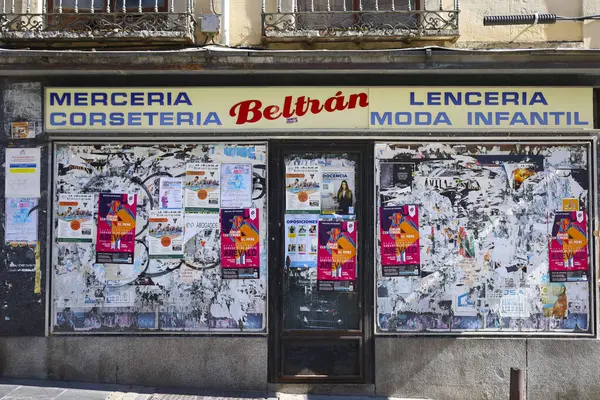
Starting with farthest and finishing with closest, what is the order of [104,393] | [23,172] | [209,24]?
[23,172] < [209,24] < [104,393]

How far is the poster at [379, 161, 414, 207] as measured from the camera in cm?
648

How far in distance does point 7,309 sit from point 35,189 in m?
1.40

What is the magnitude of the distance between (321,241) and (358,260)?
48cm

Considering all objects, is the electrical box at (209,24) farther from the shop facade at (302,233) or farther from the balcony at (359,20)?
the shop facade at (302,233)

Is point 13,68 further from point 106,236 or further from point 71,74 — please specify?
point 106,236

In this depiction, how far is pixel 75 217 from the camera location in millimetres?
6496

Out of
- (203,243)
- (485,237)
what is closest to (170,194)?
(203,243)

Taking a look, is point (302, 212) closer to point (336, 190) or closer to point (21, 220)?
point (336, 190)

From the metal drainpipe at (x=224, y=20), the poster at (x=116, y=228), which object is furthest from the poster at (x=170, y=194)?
the metal drainpipe at (x=224, y=20)

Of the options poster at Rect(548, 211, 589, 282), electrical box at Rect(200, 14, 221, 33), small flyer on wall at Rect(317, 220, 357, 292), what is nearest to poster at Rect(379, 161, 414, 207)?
small flyer on wall at Rect(317, 220, 357, 292)

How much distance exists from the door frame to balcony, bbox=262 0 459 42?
119 cm

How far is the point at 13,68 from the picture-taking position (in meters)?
6.14

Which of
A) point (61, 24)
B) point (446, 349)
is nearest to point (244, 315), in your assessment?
point (446, 349)

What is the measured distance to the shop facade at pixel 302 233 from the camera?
6.34 metres
